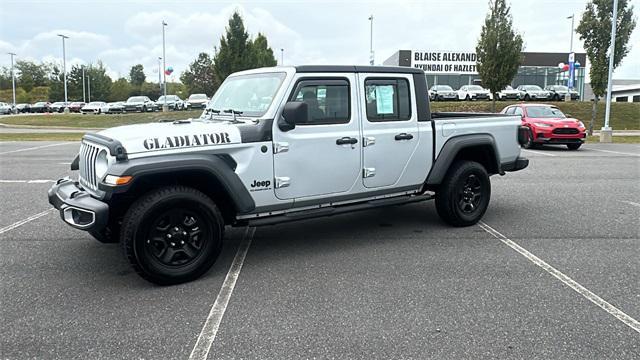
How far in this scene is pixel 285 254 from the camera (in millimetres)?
5355

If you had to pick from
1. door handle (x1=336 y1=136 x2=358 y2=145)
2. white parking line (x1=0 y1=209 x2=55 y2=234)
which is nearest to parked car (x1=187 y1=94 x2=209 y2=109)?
white parking line (x1=0 y1=209 x2=55 y2=234)

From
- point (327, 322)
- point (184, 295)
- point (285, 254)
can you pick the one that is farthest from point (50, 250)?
point (327, 322)

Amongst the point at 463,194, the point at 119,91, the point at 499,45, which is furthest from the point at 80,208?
the point at 119,91

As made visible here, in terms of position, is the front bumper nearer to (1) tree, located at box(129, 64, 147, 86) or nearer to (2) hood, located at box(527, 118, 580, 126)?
(2) hood, located at box(527, 118, 580, 126)

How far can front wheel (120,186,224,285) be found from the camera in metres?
4.20

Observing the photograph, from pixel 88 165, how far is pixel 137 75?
122028mm

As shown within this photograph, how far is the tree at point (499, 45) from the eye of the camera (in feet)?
91.9

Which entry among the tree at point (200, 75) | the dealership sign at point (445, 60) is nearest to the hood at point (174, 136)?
→ the dealership sign at point (445, 60)

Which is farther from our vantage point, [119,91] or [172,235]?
[119,91]

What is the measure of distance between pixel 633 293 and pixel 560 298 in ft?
2.27

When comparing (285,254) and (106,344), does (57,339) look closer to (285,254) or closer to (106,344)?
(106,344)

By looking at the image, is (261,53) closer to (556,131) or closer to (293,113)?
(556,131)

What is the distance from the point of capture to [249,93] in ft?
17.7

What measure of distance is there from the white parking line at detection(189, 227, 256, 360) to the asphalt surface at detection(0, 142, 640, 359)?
0.05m
